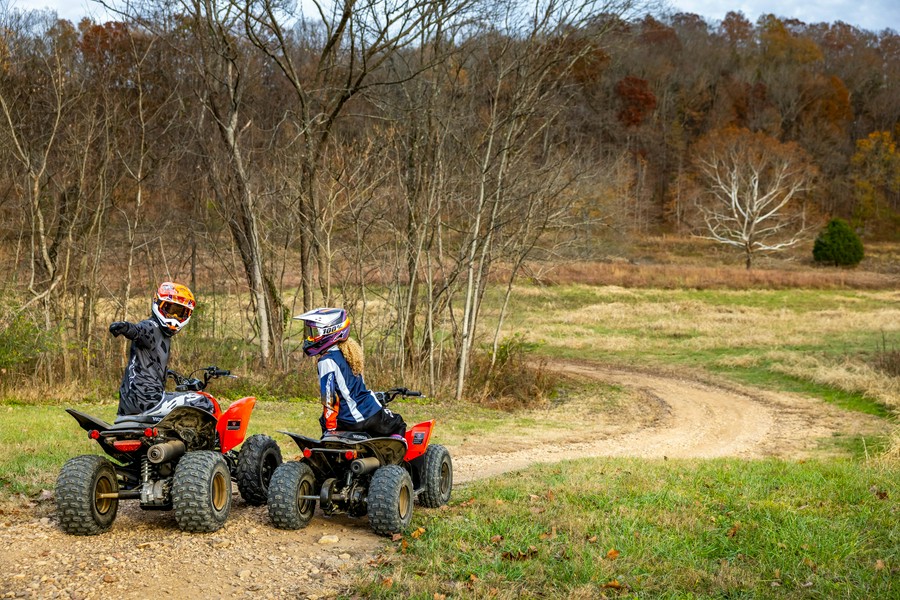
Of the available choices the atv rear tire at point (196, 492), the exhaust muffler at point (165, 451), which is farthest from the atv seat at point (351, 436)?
the exhaust muffler at point (165, 451)

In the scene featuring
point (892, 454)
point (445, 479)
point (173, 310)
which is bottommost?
point (892, 454)

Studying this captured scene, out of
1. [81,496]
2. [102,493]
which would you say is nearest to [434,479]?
[102,493]

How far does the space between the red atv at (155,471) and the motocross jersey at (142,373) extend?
0.18 m

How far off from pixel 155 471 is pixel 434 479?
255cm

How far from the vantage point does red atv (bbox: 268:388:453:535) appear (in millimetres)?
7047

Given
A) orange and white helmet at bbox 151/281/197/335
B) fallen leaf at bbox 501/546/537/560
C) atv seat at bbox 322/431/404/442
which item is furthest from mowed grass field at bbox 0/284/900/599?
orange and white helmet at bbox 151/281/197/335

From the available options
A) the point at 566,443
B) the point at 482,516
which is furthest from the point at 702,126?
the point at 482,516

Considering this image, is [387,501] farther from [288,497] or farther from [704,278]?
[704,278]

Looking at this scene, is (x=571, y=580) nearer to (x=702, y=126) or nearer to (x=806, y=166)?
(x=806, y=166)

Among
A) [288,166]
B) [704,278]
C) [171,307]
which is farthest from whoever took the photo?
[704,278]

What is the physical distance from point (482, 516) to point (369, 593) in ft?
6.63

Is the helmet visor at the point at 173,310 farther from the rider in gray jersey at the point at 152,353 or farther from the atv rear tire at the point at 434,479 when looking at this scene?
the atv rear tire at the point at 434,479

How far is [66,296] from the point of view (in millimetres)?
18453

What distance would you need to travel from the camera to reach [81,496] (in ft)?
21.5
